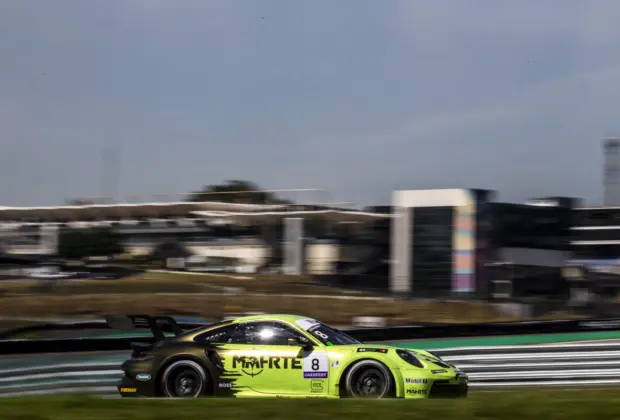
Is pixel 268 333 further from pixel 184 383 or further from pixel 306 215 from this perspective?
pixel 306 215

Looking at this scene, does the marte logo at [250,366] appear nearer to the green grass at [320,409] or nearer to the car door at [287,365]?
the car door at [287,365]

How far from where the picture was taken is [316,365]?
8750 mm

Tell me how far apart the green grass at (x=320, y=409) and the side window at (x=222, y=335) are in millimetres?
2756

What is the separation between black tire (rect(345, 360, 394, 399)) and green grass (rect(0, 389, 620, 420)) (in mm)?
2263

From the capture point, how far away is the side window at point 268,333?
8.98 meters

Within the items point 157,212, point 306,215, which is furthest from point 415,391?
point 157,212

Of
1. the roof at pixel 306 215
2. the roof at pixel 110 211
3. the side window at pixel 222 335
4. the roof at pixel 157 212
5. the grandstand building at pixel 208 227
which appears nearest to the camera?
the side window at pixel 222 335

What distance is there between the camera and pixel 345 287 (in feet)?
72.8

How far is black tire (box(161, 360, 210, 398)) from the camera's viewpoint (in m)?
8.91

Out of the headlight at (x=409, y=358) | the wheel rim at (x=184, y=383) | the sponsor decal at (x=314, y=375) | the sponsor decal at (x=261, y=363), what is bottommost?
the wheel rim at (x=184, y=383)

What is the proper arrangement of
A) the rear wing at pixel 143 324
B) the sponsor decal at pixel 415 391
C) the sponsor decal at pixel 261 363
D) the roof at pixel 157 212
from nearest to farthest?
the sponsor decal at pixel 415 391
the sponsor decal at pixel 261 363
the rear wing at pixel 143 324
the roof at pixel 157 212

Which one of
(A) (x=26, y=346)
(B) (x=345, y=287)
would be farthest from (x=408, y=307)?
(A) (x=26, y=346)

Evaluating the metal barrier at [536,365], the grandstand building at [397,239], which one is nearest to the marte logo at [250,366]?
the metal barrier at [536,365]

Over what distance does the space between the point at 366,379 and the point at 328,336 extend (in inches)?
28.1
